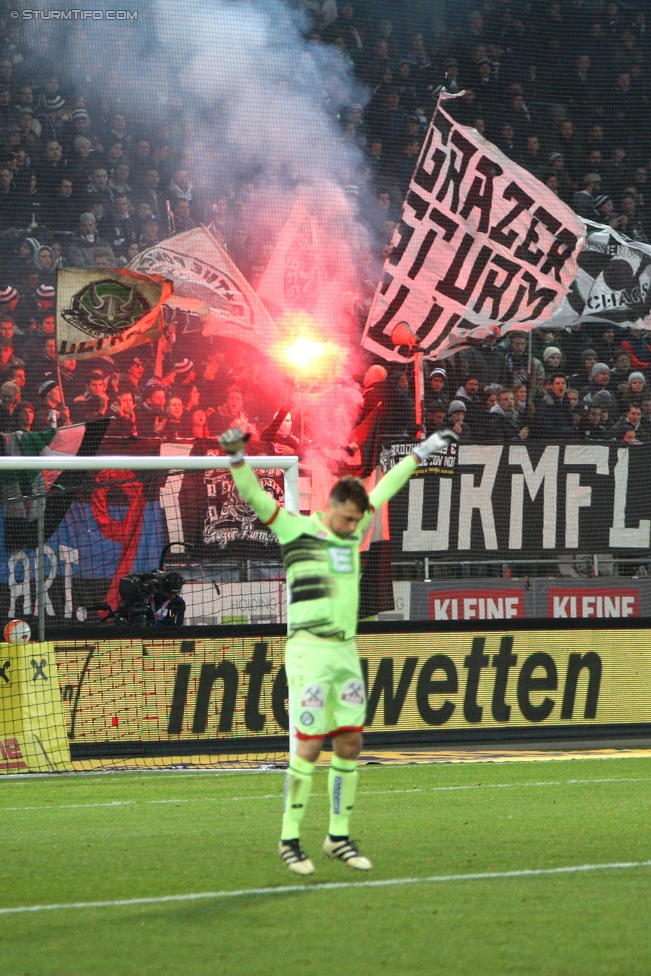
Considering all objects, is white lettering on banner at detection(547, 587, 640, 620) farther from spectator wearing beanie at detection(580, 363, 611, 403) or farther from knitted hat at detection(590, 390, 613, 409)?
spectator wearing beanie at detection(580, 363, 611, 403)

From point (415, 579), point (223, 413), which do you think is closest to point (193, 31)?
point (223, 413)

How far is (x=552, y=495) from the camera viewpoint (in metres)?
17.5

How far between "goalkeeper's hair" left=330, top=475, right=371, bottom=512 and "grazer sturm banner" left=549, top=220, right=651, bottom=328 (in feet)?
49.6

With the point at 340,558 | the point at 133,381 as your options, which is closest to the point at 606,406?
the point at 133,381

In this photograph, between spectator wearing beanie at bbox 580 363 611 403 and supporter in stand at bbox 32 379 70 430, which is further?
spectator wearing beanie at bbox 580 363 611 403

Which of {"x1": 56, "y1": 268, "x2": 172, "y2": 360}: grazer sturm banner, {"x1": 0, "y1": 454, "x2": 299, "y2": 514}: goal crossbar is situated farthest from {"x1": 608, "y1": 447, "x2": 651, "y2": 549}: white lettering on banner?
{"x1": 0, "y1": 454, "x2": 299, "y2": 514}: goal crossbar

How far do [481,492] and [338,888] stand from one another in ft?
39.9

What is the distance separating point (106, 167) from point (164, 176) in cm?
94

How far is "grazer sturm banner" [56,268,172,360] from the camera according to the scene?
60.0 feet

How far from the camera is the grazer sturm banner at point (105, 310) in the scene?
18281 millimetres

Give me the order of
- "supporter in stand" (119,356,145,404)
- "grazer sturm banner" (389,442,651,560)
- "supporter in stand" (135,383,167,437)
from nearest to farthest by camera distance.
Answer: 1. "grazer sturm banner" (389,442,651,560)
2. "supporter in stand" (135,383,167,437)
3. "supporter in stand" (119,356,145,404)

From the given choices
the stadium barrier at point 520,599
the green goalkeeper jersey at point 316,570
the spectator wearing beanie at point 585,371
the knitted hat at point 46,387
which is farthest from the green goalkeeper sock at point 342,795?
the spectator wearing beanie at point 585,371

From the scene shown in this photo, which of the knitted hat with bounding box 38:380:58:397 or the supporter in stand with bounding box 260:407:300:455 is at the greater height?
the knitted hat with bounding box 38:380:58:397

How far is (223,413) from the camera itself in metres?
18.2
